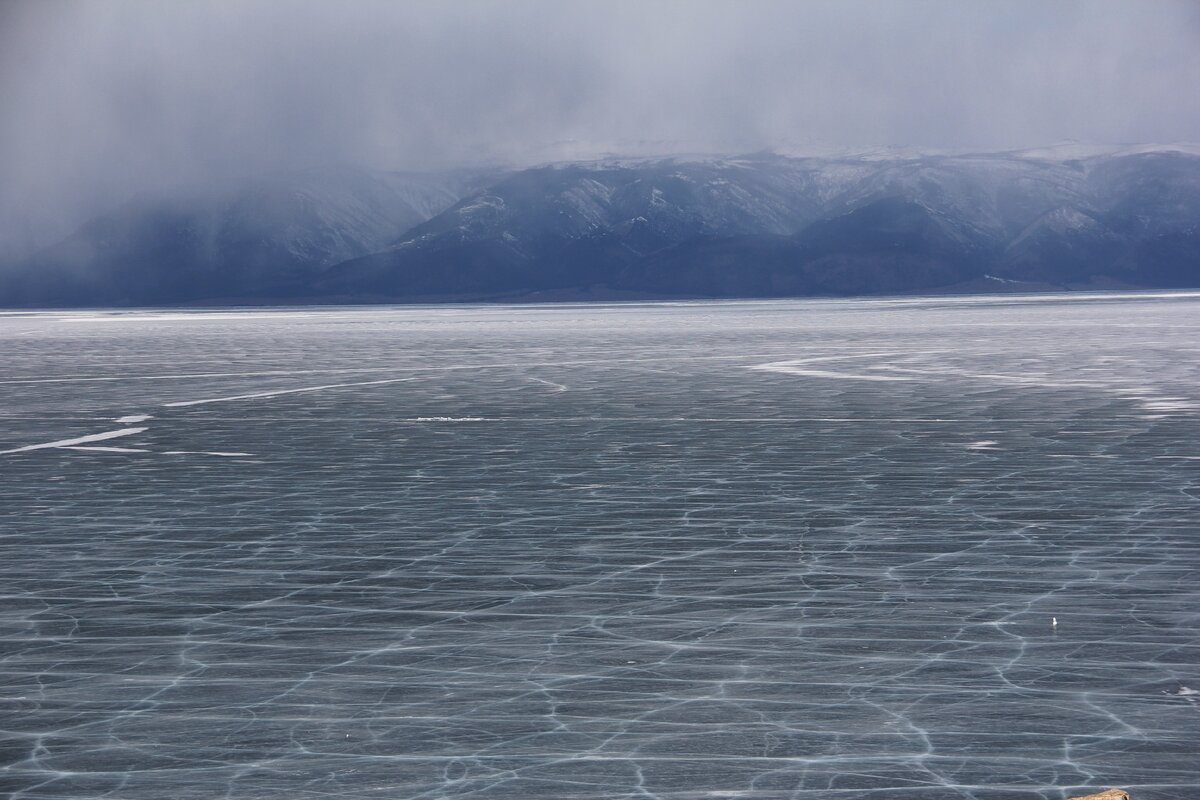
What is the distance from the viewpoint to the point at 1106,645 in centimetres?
1080

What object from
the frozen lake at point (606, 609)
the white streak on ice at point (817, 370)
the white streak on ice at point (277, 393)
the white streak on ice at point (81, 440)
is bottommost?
the white streak on ice at point (817, 370)

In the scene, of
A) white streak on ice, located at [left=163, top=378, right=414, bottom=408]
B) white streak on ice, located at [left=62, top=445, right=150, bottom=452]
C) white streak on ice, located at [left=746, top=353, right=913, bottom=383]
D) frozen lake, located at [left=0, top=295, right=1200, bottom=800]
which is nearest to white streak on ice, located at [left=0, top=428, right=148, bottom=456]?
frozen lake, located at [left=0, top=295, right=1200, bottom=800]

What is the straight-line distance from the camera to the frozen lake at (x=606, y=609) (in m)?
8.35

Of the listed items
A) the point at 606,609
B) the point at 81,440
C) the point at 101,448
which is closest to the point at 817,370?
the point at 81,440

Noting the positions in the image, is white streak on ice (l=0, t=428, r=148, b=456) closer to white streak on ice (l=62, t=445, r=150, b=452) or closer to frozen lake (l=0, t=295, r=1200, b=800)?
frozen lake (l=0, t=295, r=1200, b=800)

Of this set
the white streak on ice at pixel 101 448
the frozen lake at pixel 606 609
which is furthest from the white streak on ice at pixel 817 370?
the white streak on ice at pixel 101 448

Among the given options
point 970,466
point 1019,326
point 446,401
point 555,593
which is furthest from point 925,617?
point 1019,326

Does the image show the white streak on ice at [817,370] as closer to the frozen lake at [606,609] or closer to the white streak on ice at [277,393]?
the white streak on ice at [277,393]

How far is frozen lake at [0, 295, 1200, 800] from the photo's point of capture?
8352 millimetres

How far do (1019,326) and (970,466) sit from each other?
71.8m

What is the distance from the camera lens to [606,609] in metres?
12.2

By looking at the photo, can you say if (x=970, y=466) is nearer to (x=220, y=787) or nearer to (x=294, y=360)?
(x=220, y=787)

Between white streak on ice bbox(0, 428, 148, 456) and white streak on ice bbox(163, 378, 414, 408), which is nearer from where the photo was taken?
white streak on ice bbox(0, 428, 148, 456)

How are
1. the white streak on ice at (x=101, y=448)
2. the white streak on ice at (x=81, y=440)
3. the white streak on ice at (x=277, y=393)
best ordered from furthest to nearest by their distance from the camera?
the white streak on ice at (x=277, y=393) → the white streak on ice at (x=81, y=440) → the white streak on ice at (x=101, y=448)
